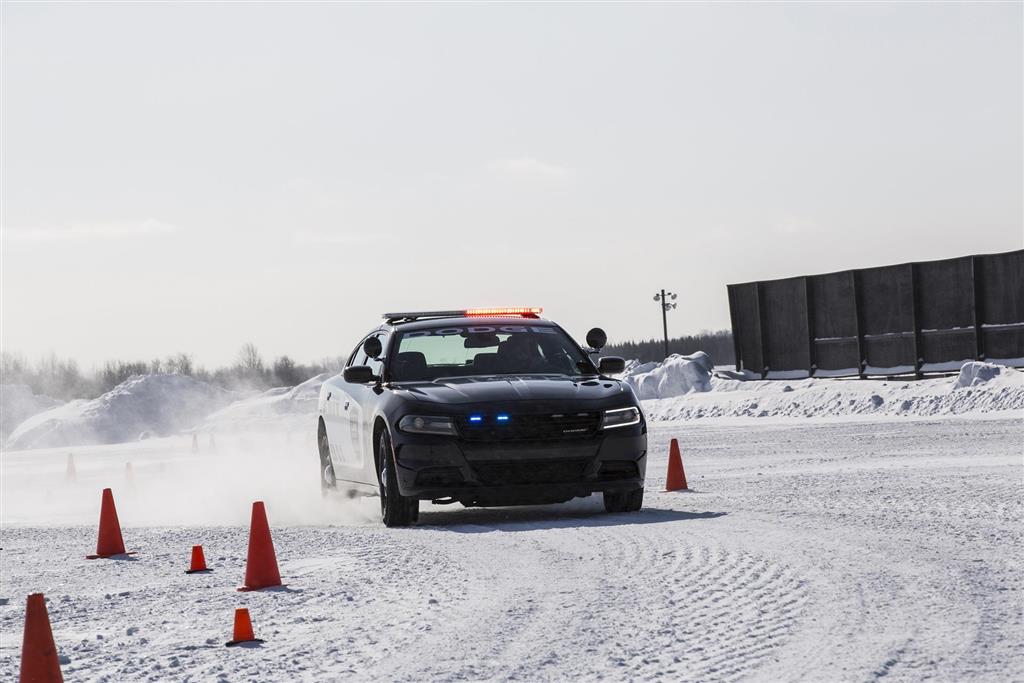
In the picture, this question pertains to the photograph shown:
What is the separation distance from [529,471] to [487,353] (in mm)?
1657

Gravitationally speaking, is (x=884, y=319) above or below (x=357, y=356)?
above

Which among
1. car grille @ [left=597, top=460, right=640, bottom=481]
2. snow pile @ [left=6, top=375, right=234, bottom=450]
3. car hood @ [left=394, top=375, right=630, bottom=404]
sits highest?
car hood @ [left=394, top=375, right=630, bottom=404]

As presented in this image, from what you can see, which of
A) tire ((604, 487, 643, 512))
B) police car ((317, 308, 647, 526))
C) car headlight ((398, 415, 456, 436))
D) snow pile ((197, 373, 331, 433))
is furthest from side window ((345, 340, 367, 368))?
snow pile ((197, 373, 331, 433))

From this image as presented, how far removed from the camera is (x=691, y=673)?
5.86 meters

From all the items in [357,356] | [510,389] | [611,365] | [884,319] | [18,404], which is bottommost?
[18,404]

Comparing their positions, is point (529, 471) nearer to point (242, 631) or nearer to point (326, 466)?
A: point (326, 466)

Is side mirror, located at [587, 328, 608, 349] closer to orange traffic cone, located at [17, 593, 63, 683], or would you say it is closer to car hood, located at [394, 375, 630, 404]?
car hood, located at [394, 375, 630, 404]

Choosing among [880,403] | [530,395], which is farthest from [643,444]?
[880,403]

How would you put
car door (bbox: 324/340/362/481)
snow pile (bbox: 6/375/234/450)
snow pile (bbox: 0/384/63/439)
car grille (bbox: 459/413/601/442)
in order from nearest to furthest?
car grille (bbox: 459/413/601/442) → car door (bbox: 324/340/362/481) → snow pile (bbox: 6/375/234/450) → snow pile (bbox: 0/384/63/439)

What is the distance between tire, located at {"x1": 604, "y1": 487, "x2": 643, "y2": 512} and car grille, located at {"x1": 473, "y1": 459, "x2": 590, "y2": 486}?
0.68m

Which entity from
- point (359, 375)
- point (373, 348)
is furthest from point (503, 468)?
point (373, 348)

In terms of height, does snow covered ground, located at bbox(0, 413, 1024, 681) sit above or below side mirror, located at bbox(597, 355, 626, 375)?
below

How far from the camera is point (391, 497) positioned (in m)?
11.7

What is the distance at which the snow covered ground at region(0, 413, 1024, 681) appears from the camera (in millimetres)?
6254
